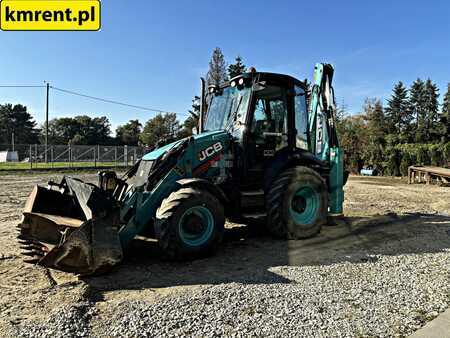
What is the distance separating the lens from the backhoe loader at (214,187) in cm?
455

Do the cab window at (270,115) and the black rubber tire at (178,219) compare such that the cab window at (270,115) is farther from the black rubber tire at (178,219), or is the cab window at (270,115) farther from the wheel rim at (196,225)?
the wheel rim at (196,225)

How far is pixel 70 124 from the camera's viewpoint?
74.4m

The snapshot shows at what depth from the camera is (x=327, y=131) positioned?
25.6 ft

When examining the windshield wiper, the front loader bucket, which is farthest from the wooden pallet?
the front loader bucket

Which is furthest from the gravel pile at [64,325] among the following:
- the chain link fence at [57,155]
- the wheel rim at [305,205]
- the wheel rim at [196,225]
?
the chain link fence at [57,155]

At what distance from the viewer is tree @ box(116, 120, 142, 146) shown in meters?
74.6

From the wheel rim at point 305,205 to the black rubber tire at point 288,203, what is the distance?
0.06 m

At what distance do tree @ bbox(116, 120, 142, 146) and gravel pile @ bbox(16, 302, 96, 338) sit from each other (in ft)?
238

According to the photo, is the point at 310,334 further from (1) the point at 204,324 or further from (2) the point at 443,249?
(2) the point at 443,249

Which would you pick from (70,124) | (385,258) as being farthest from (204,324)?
(70,124)

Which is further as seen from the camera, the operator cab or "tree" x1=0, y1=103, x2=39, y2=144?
"tree" x1=0, y1=103, x2=39, y2=144

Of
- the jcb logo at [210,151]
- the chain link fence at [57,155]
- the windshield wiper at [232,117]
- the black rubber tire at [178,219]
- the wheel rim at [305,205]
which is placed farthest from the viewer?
the chain link fence at [57,155]

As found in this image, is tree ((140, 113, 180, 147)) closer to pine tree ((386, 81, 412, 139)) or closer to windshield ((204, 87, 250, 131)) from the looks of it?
pine tree ((386, 81, 412, 139))

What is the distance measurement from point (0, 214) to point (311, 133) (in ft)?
24.4
